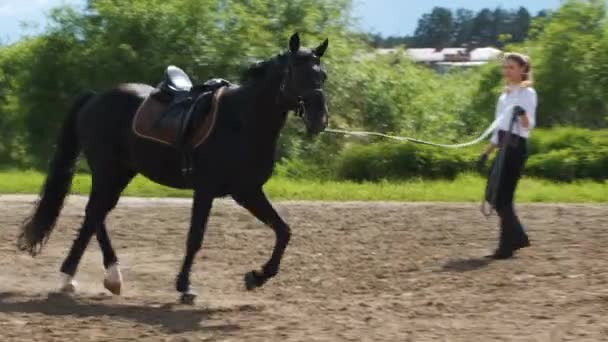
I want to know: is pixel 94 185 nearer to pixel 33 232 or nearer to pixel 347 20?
pixel 33 232

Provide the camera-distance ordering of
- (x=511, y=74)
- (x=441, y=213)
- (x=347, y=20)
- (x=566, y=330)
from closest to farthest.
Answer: (x=566, y=330) → (x=511, y=74) → (x=441, y=213) → (x=347, y=20)

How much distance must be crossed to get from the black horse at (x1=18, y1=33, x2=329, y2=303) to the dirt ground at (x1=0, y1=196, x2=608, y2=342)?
41 centimetres

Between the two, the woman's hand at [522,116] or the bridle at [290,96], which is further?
the woman's hand at [522,116]

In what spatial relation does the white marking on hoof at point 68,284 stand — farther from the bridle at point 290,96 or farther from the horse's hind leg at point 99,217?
the bridle at point 290,96

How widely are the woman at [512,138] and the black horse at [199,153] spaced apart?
2.41 meters

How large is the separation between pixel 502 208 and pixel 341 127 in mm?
13022

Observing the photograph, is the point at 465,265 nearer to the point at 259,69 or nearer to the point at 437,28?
the point at 259,69

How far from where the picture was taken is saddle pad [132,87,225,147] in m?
8.26

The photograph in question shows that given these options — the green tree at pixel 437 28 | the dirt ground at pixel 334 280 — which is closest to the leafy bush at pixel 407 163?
the dirt ground at pixel 334 280

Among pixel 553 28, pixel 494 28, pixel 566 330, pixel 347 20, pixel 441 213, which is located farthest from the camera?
pixel 494 28

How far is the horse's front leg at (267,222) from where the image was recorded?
8289 millimetres

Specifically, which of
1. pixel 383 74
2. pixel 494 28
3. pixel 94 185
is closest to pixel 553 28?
pixel 383 74

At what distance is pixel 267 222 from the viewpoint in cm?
840

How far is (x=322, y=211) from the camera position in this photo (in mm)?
13375
